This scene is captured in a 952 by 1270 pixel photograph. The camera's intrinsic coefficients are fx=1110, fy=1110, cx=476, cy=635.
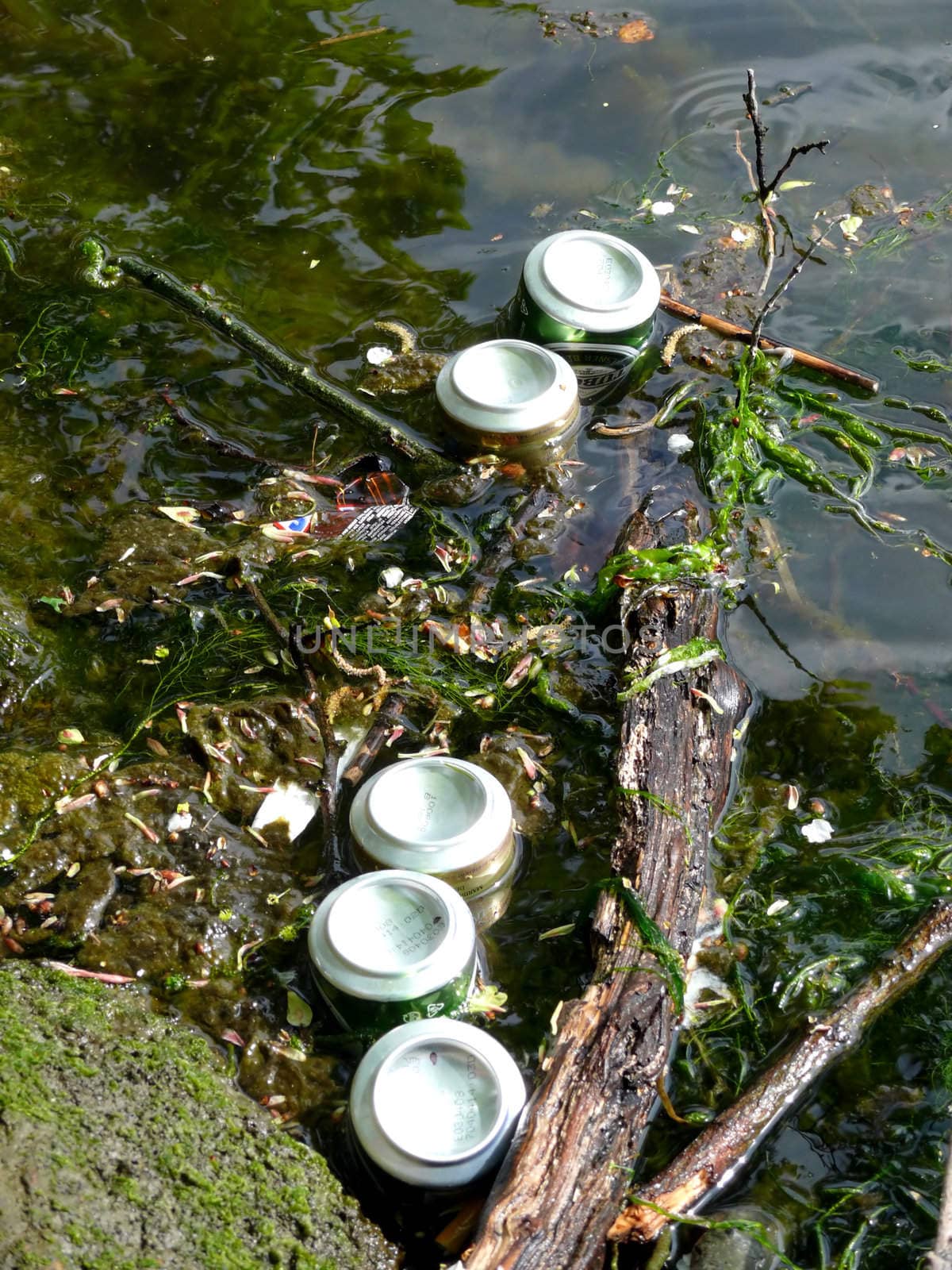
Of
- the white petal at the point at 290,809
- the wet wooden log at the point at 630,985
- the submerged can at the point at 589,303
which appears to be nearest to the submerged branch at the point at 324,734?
the white petal at the point at 290,809

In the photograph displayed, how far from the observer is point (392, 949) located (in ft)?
8.16

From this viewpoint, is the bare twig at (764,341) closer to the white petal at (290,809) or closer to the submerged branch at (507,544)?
the submerged branch at (507,544)

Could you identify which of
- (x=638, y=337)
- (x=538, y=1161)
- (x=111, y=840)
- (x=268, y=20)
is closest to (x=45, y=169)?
(x=268, y=20)

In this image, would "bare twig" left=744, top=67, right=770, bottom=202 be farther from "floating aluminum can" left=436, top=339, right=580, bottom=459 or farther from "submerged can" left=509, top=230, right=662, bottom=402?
"floating aluminum can" left=436, top=339, right=580, bottom=459

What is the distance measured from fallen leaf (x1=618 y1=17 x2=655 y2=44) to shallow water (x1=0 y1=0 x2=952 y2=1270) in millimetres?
76

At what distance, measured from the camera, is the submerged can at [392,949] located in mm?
2420

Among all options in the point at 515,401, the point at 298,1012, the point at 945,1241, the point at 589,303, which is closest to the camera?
the point at 945,1241

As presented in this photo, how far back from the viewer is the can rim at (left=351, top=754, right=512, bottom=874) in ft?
8.72

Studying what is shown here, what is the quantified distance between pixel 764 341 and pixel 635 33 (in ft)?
7.33

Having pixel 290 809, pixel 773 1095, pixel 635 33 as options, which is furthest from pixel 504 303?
pixel 773 1095

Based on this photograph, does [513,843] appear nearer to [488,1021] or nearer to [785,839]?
[488,1021]

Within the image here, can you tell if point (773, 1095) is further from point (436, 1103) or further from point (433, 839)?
point (433, 839)

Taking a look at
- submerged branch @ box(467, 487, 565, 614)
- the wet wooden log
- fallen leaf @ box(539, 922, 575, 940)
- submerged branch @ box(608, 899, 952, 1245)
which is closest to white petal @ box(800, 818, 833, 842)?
the wet wooden log

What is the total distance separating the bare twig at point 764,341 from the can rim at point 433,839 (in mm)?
2403
